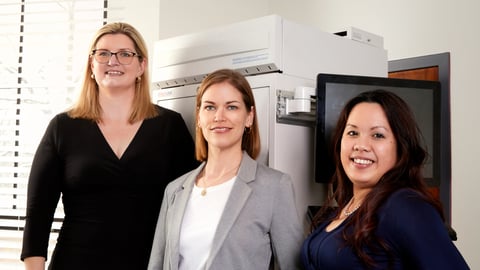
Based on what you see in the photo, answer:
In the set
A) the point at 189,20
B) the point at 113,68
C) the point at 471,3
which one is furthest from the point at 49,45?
the point at 471,3

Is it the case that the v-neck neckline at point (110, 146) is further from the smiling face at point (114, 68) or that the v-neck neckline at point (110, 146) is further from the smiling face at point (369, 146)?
the smiling face at point (369, 146)

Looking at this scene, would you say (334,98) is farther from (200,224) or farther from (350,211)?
(200,224)

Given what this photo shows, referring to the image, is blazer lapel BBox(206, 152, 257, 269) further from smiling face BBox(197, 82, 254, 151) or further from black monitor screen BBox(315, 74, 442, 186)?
black monitor screen BBox(315, 74, 442, 186)

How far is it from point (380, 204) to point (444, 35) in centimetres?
183

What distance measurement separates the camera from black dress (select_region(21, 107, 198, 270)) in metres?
1.76

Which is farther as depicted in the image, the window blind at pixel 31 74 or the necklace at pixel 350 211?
the window blind at pixel 31 74

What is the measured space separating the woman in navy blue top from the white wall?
1397mm

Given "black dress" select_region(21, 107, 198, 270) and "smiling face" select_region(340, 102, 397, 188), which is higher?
"smiling face" select_region(340, 102, 397, 188)

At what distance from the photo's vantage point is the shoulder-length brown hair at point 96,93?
6.11 ft

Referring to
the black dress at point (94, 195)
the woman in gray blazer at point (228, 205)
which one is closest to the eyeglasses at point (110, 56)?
the black dress at point (94, 195)

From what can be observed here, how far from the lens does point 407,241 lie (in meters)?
1.18

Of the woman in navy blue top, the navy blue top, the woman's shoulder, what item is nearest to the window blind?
the woman in navy blue top

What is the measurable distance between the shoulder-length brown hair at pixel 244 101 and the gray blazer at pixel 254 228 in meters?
0.12

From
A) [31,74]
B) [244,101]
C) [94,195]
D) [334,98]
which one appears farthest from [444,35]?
[31,74]
